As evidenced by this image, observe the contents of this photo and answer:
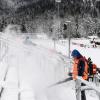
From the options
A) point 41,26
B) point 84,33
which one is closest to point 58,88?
point 84,33

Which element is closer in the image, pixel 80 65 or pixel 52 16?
pixel 80 65

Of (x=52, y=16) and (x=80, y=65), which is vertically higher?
(x=80, y=65)

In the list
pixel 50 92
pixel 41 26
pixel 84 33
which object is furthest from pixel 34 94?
pixel 41 26

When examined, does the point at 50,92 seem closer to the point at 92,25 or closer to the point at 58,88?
the point at 58,88

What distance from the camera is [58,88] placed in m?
13.1

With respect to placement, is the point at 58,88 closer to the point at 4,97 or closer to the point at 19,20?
the point at 4,97

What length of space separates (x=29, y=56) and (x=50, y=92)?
13691mm

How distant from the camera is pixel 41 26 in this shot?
17700cm

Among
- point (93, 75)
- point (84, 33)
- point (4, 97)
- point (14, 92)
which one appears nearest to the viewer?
point (93, 75)

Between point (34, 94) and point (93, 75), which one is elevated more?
point (93, 75)

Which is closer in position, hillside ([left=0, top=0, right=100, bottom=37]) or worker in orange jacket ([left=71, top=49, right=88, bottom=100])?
worker in orange jacket ([left=71, top=49, right=88, bottom=100])

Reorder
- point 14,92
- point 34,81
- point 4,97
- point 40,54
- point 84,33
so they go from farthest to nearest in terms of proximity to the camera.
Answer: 1. point 84,33
2. point 40,54
3. point 34,81
4. point 14,92
5. point 4,97

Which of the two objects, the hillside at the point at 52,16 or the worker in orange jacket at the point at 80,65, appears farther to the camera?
the hillside at the point at 52,16

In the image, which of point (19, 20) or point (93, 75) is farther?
point (19, 20)
